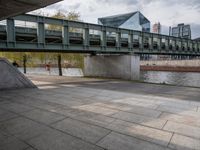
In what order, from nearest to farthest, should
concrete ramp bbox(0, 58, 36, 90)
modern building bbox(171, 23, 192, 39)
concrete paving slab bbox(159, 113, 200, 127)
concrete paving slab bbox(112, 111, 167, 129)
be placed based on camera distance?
concrete paving slab bbox(112, 111, 167, 129) < concrete paving slab bbox(159, 113, 200, 127) < concrete ramp bbox(0, 58, 36, 90) < modern building bbox(171, 23, 192, 39)

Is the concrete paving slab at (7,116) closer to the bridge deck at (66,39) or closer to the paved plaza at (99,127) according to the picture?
the paved plaza at (99,127)

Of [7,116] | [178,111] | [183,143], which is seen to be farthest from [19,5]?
[178,111]

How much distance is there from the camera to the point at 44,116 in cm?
579

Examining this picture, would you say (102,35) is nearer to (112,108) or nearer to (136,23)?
(112,108)

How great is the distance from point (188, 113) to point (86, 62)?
19471 mm

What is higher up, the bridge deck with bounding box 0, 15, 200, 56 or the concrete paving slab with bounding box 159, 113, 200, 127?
the bridge deck with bounding box 0, 15, 200, 56

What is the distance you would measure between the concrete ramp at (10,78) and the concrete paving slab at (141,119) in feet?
28.0

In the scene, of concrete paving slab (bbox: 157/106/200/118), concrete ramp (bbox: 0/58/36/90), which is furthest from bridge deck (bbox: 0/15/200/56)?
concrete paving slab (bbox: 157/106/200/118)

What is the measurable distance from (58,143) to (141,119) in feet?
9.22

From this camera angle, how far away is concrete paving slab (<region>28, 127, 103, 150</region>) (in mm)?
3699

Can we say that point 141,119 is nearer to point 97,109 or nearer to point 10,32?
point 97,109

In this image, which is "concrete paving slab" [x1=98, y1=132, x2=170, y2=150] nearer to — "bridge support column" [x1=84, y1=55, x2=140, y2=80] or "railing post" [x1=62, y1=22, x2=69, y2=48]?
"railing post" [x1=62, y1=22, x2=69, y2=48]

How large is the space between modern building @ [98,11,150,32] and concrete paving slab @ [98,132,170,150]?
9456 cm

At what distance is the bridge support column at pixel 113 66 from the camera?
21.1 m
